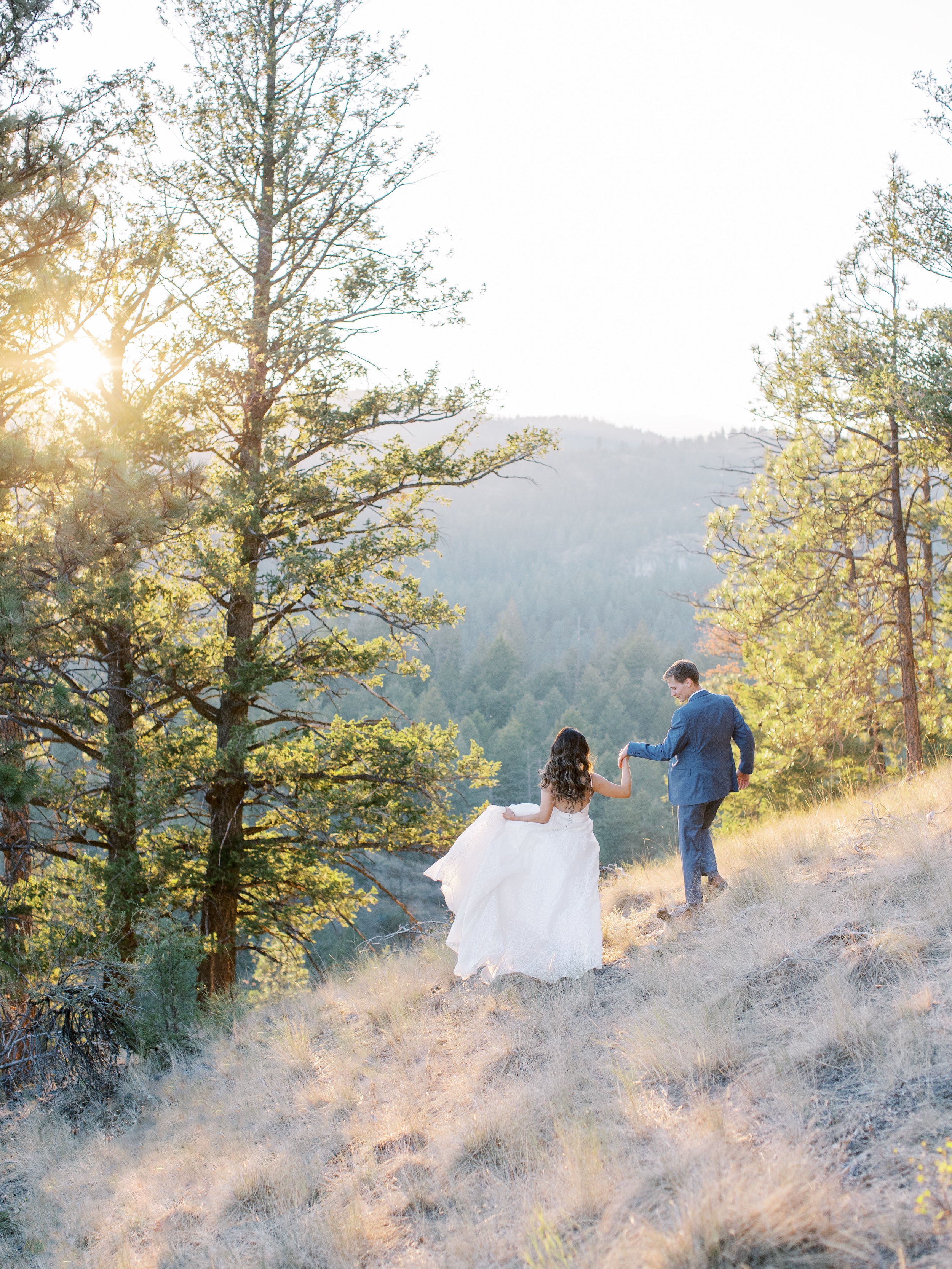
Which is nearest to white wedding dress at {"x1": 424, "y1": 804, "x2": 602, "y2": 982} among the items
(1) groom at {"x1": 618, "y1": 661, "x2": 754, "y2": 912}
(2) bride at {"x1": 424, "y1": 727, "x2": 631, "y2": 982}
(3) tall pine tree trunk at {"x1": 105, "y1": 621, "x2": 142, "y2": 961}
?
(2) bride at {"x1": 424, "y1": 727, "x2": 631, "y2": 982}

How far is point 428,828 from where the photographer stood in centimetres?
1082

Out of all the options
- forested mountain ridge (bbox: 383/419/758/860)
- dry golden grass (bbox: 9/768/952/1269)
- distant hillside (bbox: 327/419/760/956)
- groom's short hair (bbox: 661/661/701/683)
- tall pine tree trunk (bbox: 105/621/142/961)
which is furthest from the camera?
forested mountain ridge (bbox: 383/419/758/860)

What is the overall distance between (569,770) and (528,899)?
96cm

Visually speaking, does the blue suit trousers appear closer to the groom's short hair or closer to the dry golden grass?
the dry golden grass

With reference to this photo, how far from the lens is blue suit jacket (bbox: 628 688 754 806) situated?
6184 mm

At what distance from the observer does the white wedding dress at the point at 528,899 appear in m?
6.00

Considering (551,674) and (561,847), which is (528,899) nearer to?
(561,847)

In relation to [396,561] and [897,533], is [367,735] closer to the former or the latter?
[396,561]

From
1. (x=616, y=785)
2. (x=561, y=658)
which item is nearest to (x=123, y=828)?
(x=616, y=785)

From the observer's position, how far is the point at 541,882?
6.09m

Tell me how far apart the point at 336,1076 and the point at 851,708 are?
9059 mm

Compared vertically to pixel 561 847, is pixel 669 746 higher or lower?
higher

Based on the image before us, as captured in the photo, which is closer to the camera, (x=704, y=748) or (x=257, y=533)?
(x=704, y=748)

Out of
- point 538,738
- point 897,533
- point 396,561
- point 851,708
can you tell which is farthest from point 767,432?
point 538,738
